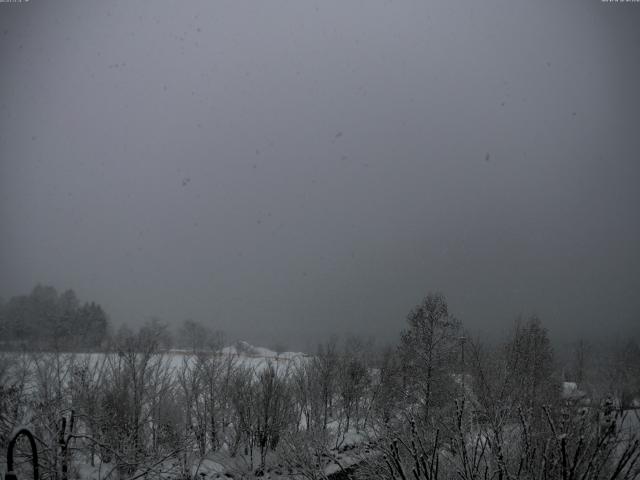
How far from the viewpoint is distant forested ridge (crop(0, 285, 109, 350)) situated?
46547 millimetres

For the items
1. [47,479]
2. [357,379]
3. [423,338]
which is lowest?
[357,379]

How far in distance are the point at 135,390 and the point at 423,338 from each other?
18668mm

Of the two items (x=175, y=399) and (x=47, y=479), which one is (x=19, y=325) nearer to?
(x=175, y=399)

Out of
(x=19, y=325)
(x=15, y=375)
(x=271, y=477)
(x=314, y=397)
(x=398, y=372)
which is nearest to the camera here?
(x=271, y=477)

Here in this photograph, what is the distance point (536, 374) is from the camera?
27.3 metres

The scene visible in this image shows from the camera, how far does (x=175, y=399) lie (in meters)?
26.5

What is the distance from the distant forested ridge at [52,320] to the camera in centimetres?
4655

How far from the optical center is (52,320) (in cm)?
5928

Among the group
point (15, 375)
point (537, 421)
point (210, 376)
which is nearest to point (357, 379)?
point (210, 376)

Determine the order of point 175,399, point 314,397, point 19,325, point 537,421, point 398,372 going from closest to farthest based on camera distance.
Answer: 1. point 537,421
2. point 175,399
3. point 314,397
4. point 398,372
5. point 19,325

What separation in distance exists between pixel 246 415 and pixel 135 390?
6.82 metres

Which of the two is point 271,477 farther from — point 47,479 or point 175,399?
point 47,479

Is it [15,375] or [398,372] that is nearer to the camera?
[15,375]

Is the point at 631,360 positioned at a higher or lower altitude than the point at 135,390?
→ lower
